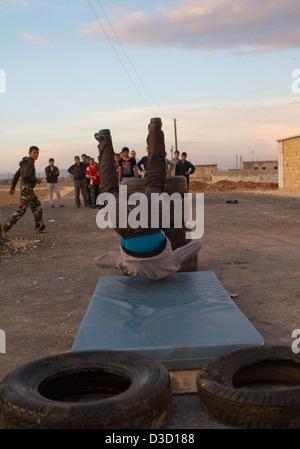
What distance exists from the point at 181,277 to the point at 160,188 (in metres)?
1.11

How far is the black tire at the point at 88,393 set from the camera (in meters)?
2.62

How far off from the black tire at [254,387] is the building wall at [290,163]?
31439mm

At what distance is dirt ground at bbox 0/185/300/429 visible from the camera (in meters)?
4.46

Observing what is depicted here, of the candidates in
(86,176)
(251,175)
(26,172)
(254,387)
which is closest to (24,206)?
(26,172)

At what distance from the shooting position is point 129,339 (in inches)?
152

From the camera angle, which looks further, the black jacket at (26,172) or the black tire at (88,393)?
the black jacket at (26,172)

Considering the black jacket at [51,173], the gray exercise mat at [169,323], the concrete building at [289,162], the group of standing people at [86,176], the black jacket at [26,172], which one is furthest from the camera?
the concrete building at [289,162]

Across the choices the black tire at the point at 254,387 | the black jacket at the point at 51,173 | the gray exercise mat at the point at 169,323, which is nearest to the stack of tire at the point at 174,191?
the gray exercise mat at the point at 169,323

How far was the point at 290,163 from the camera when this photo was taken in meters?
34.4

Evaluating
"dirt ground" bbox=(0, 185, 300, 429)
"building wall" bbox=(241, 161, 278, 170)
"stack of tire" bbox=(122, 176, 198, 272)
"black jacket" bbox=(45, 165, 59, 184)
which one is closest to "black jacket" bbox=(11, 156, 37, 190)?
"dirt ground" bbox=(0, 185, 300, 429)

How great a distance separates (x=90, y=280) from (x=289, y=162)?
1176 inches

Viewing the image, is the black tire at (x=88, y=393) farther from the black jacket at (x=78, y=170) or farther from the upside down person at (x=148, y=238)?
the black jacket at (x=78, y=170)

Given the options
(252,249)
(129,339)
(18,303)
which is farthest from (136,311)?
(252,249)

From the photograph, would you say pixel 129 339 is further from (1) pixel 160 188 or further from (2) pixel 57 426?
(1) pixel 160 188
